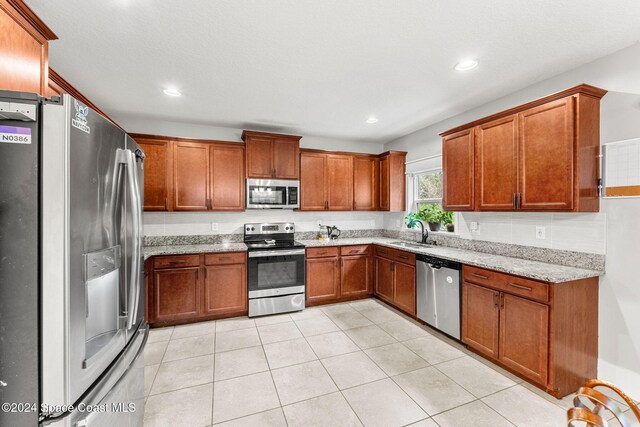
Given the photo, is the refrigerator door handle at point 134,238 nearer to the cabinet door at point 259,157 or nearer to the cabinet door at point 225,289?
the cabinet door at point 225,289

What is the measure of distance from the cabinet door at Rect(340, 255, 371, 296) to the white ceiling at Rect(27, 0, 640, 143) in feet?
7.35

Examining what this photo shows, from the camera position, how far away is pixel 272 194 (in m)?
4.13

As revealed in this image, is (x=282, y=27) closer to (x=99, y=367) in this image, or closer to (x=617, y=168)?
(x=99, y=367)

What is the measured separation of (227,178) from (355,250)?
2.18 meters

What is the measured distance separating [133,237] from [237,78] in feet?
5.97

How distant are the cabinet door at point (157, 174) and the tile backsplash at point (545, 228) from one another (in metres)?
3.87

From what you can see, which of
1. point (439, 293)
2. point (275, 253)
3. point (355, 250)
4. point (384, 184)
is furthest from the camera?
point (384, 184)

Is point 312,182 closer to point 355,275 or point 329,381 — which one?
point 355,275

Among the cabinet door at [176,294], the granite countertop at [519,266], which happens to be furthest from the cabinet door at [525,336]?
the cabinet door at [176,294]

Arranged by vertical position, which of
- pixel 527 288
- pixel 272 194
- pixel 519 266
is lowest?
pixel 527 288

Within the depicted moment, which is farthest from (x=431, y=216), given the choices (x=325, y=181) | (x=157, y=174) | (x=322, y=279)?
(x=157, y=174)

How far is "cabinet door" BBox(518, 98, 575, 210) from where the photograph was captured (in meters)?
2.21

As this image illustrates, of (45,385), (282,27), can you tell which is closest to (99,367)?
(45,385)

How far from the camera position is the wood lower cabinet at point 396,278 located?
3.54 m
